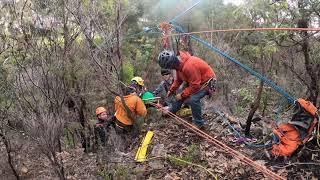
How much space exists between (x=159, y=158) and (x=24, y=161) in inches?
118

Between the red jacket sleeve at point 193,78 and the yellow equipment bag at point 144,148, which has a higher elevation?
the red jacket sleeve at point 193,78

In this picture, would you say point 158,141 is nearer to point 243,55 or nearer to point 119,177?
point 119,177

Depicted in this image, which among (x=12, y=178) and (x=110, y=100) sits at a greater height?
(x=110, y=100)

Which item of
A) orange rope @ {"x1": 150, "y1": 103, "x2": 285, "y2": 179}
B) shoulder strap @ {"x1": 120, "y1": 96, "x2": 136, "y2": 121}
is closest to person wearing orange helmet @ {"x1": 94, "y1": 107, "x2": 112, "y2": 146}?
shoulder strap @ {"x1": 120, "y1": 96, "x2": 136, "y2": 121}

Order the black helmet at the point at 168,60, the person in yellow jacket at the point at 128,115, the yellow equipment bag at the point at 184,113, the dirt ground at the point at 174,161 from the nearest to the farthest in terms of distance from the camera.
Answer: the dirt ground at the point at 174,161 < the black helmet at the point at 168,60 < the person in yellow jacket at the point at 128,115 < the yellow equipment bag at the point at 184,113

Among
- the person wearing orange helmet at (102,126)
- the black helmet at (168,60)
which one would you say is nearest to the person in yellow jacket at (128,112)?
the person wearing orange helmet at (102,126)

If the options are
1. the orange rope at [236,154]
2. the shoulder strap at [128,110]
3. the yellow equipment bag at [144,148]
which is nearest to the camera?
the orange rope at [236,154]

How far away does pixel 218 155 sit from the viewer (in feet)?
17.3

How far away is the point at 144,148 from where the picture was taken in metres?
5.81

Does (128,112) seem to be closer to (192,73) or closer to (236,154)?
(192,73)

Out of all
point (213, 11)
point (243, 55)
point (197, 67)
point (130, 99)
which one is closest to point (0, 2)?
point (130, 99)

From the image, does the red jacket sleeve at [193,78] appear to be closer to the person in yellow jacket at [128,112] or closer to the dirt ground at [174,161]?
the dirt ground at [174,161]

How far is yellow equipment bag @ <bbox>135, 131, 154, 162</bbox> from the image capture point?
552 cm

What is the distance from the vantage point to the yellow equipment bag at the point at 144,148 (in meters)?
5.52
